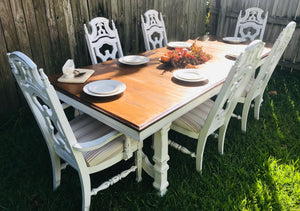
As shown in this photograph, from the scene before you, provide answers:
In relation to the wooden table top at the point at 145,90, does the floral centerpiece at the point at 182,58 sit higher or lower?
higher

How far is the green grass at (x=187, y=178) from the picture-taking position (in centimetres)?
178

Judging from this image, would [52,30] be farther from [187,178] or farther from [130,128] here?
[187,178]

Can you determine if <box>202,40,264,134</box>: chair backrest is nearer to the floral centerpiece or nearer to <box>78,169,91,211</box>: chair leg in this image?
the floral centerpiece

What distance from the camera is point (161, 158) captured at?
166 cm

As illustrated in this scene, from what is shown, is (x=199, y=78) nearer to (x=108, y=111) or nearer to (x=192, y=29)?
(x=108, y=111)

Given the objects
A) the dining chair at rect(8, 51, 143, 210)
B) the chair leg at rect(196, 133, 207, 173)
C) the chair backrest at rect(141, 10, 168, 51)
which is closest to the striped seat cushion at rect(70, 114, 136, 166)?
the dining chair at rect(8, 51, 143, 210)

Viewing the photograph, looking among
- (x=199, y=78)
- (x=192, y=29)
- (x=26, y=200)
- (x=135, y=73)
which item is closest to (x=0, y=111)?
(x=26, y=200)

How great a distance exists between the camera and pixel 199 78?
70.9 inches

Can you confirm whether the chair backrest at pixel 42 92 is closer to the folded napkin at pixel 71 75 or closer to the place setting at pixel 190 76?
the folded napkin at pixel 71 75

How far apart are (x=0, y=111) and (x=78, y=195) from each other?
147 centimetres

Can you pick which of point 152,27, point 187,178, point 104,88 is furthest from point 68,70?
point 152,27

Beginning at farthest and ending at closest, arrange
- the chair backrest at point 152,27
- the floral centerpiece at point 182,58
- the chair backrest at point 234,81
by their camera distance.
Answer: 1. the chair backrest at point 152,27
2. the floral centerpiece at point 182,58
3. the chair backrest at point 234,81

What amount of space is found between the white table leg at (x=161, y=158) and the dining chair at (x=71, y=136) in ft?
0.50

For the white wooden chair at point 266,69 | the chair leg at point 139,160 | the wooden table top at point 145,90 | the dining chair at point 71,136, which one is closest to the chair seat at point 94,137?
the dining chair at point 71,136
